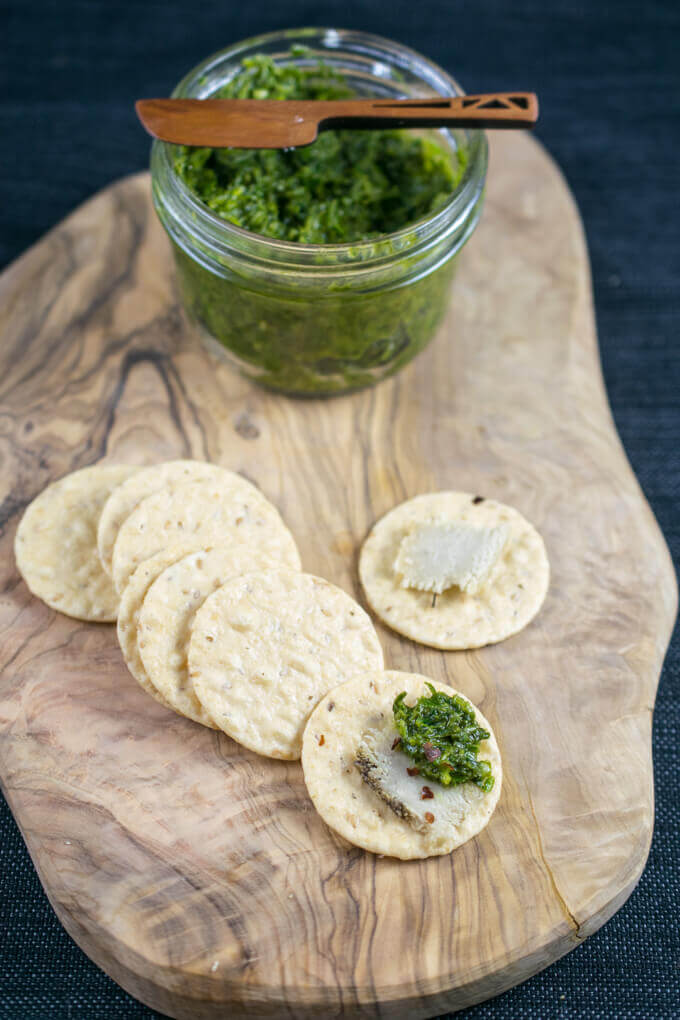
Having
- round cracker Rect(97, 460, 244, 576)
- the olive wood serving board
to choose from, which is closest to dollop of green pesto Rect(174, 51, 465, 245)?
the olive wood serving board

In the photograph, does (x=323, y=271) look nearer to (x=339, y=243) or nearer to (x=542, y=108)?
(x=339, y=243)

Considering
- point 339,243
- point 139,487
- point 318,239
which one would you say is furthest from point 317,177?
point 139,487

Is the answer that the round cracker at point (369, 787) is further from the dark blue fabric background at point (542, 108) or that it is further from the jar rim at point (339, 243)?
the jar rim at point (339, 243)

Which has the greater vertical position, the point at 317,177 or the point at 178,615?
the point at 317,177

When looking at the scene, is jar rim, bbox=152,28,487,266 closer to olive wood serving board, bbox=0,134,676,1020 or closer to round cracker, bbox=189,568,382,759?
olive wood serving board, bbox=0,134,676,1020

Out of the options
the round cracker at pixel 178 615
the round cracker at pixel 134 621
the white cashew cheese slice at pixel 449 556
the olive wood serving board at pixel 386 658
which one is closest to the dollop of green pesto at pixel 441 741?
the olive wood serving board at pixel 386 658
